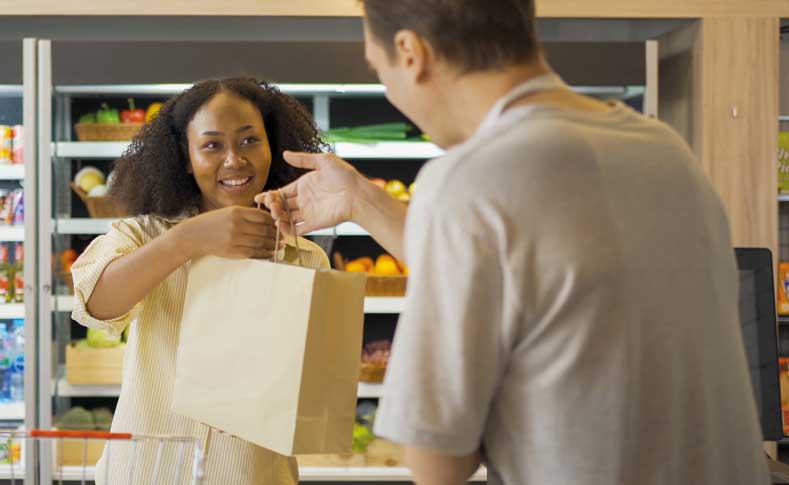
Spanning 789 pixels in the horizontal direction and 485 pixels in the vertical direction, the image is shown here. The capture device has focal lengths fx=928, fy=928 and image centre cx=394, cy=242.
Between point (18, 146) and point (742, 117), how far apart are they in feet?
9.48

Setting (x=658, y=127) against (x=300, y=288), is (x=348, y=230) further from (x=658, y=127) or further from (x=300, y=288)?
(x=658, y=127)

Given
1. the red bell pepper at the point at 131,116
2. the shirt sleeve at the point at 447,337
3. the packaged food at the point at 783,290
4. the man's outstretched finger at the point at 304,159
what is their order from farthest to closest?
the packaged food at the point at 783,290
the red bell pepper at the point at 131,116
the man's outstretched finger at the point at 304,159
the shirt sleeve at the point at 447,337

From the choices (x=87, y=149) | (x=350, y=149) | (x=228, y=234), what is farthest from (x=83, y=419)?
(x=228, y=234)

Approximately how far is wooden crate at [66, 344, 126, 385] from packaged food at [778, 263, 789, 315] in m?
2.90

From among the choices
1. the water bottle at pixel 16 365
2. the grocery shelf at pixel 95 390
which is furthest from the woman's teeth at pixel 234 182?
the water bottle at pixel 16 365

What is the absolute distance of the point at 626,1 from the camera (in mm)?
3662

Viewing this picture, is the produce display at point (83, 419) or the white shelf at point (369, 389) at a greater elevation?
the white shelf at point (369, 389)

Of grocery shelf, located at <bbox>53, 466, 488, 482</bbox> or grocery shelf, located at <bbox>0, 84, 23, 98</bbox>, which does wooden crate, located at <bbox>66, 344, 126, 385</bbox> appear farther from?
grocery shelf, located at <bbox>0, 84, 23, 98</bbox>

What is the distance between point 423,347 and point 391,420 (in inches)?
2.8

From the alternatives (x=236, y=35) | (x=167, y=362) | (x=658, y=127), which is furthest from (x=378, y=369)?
(x=658, y=127)

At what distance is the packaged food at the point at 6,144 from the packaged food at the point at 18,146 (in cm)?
1

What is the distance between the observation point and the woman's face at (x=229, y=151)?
175 centimetres

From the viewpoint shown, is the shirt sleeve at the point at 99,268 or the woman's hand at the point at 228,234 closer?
the woman's hand at the point at 228,234

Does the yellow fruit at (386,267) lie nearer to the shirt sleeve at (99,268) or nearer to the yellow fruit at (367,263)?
the yellow fruit at (367,263)
